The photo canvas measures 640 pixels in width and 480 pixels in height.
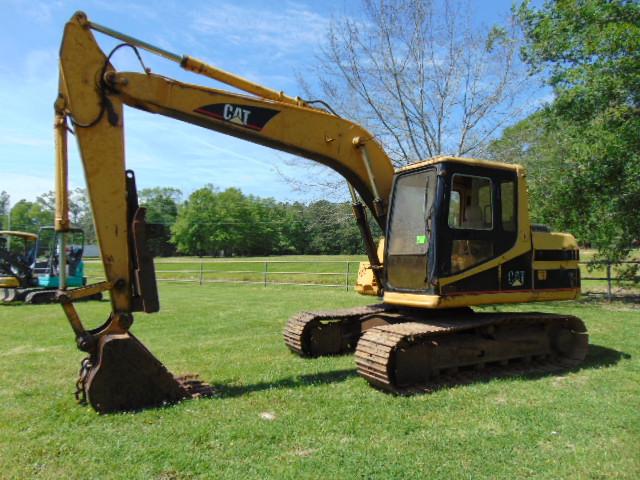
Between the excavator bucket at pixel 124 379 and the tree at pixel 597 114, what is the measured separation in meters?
12.0

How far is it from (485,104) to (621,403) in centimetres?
1239

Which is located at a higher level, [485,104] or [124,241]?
[485,104]

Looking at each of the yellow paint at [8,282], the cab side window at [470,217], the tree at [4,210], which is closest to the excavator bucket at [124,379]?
the cab side window at [470,217]

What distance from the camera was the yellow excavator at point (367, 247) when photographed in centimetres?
539

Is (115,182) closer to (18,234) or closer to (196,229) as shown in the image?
(18,234)

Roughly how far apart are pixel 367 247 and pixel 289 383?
2.26 m

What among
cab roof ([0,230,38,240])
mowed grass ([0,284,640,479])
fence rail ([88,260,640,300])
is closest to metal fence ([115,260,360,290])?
fence rail ([88,260,640,300])

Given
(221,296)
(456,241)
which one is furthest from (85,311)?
(456,241)

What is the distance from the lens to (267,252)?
82.7m

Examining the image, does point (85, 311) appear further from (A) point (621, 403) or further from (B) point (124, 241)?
(A) point (621, 403)

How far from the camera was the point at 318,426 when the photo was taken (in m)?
4.89

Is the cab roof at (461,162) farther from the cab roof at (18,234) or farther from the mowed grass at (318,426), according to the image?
the cab roof at (18,234)

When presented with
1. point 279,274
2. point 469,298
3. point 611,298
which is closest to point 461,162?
point 469,298

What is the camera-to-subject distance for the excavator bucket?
Answer: 17.0ft
